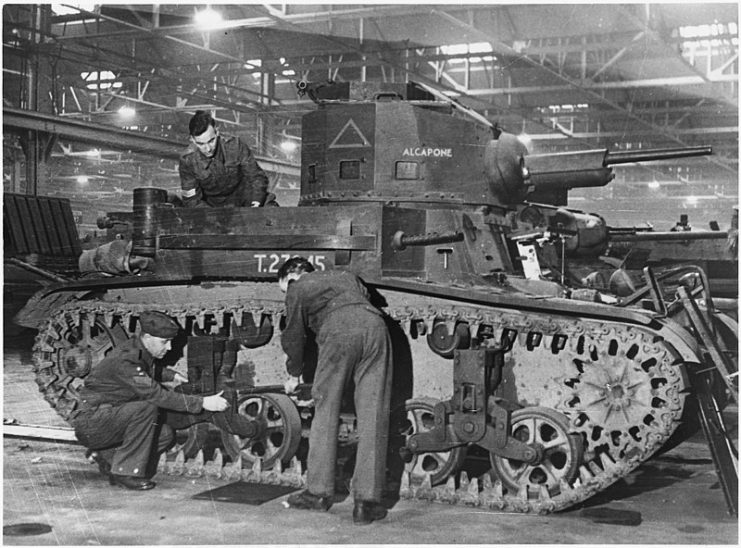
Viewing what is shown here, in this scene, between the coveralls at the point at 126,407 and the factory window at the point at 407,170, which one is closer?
the coveralls at the point at 126,407

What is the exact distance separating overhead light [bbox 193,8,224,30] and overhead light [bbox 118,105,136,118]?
7.80 meters

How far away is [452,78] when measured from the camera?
2369cm

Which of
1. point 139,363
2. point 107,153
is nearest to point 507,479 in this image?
point 139,363

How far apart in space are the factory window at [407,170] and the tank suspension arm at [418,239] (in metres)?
0.89

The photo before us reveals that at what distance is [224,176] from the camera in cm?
951

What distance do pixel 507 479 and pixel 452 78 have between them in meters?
17.1

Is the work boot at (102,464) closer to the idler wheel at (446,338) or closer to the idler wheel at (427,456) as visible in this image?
the idler wheel at (427,456)

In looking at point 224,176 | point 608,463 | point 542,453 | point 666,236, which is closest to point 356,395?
point 542,453

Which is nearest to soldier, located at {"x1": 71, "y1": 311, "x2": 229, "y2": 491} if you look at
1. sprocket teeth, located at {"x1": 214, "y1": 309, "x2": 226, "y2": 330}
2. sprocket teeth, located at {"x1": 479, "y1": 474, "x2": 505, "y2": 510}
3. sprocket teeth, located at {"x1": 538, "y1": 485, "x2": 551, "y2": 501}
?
sprocket teeth, located at {"x1": 214, "y1": 309, "x2": 226, "y2": 330}

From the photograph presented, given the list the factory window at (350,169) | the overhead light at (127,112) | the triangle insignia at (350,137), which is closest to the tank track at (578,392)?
the factory window at (350,169)

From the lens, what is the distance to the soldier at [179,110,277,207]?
944cm

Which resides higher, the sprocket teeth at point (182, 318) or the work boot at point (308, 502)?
the sprocket teeth at point (182, 318)

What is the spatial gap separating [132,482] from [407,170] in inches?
150

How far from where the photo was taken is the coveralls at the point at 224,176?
9.46 m
